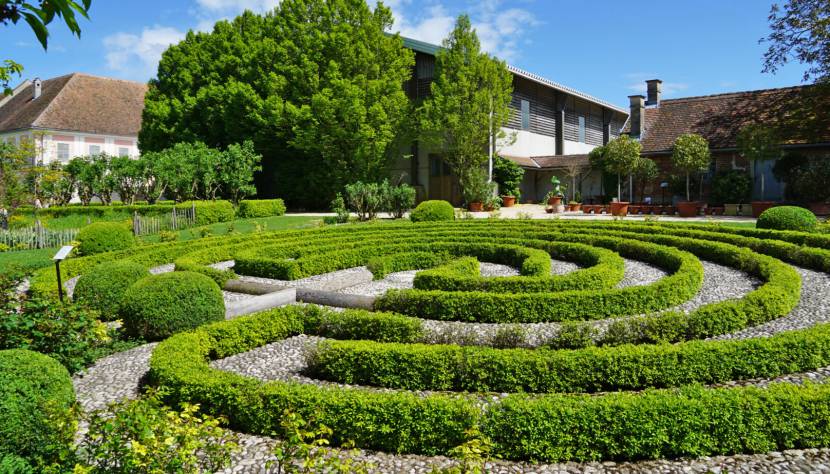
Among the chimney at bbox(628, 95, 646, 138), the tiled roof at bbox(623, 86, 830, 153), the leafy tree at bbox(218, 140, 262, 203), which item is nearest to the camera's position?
the tiled roof at bbox(623, 86, 830, 153)

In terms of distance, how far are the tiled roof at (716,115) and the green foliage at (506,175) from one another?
7.77 metres

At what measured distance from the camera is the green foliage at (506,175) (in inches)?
1394

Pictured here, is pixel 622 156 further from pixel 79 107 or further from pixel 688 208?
pixel 79 107

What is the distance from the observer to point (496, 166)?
116 feet

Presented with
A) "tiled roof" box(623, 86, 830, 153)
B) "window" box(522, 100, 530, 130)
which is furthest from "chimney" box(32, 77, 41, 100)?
"tiled roof" box(623, 86, 830, 153)

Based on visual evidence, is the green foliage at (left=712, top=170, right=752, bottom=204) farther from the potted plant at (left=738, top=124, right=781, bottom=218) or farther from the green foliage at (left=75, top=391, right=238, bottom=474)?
the green foliage at (left=75, top=391, right=238, bottom=474)

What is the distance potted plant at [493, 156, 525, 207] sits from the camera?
116 ft

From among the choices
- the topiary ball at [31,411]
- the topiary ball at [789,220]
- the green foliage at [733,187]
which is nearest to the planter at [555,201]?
the green foliage at [733,187]

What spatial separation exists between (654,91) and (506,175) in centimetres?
1208

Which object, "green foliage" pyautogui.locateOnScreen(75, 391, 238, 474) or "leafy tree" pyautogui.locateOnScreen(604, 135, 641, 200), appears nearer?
"green foliage" pyautogui.locateOnScreen(75, 391, 238, 474)

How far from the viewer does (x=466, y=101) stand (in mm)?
33281

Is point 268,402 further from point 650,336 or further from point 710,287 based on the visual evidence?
point 710,287

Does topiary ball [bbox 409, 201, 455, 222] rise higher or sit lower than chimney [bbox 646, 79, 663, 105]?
lower

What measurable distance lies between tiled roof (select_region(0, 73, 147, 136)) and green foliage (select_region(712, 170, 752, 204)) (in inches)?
1845
